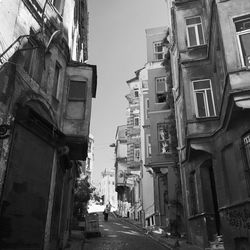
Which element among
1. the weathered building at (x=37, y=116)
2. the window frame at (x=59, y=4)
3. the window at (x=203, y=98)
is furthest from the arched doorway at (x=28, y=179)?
the window at (x=203, y=98)

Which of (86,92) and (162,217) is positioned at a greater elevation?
(86,92)

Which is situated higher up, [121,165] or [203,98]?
[121,165]

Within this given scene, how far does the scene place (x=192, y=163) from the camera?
620 inches

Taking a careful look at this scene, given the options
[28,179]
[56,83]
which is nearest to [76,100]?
[56,83]

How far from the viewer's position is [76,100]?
1415 centimetres

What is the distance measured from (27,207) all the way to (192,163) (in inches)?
349

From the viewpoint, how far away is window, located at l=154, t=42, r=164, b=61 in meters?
26.5

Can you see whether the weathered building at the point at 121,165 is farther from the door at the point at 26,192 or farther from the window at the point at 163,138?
the door at the point at 26,192

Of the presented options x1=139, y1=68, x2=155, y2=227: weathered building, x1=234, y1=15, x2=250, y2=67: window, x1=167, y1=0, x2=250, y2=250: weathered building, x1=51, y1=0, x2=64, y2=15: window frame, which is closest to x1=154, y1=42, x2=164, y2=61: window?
x1=139, y1=68, x2=155, y2=227: weathered building

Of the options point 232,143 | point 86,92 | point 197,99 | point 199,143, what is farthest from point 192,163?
point 86,92

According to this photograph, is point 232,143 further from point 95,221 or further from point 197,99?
point 95,221

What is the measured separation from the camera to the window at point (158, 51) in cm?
2647

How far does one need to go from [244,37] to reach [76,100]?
7.39 metres

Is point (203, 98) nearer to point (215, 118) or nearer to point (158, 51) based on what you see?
point (215, 118)
